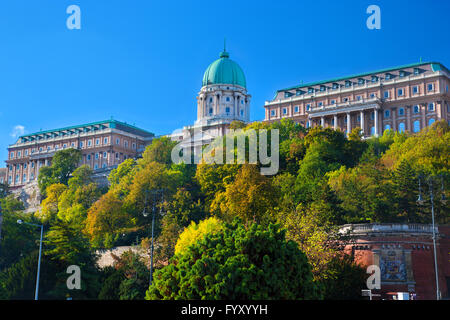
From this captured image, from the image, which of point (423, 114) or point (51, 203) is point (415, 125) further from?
point (51, 203)

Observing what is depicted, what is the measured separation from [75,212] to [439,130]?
5615 cm

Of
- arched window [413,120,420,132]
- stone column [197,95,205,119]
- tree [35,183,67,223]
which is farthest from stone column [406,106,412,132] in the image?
tree [35,183,67,223]

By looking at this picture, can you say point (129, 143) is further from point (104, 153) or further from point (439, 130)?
point (439, 130)

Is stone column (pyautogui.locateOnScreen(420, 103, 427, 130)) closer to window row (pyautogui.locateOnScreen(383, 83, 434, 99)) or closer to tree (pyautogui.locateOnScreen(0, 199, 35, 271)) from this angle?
window row (pyautogui.locateOnScreen(383, 83, 434, 99))

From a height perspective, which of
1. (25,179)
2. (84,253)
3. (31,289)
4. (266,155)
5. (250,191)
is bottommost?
(31,289)

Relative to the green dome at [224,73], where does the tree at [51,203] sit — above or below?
below

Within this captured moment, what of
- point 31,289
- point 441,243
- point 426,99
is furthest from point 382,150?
point 31,289

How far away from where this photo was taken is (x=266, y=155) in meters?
82.8

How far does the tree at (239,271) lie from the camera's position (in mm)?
33625

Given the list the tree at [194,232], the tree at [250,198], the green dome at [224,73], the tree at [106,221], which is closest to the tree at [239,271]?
the tree at [194,232]

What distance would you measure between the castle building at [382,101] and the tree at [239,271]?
80873mm

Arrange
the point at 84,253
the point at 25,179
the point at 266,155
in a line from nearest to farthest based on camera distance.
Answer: the point at 84,253 → the point at 266,155 → the point at 25,179

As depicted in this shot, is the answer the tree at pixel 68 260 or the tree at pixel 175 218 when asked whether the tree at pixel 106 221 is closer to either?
the tree at pixel 175 218

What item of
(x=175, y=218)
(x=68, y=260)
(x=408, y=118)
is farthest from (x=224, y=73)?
(x=68, y=260)
